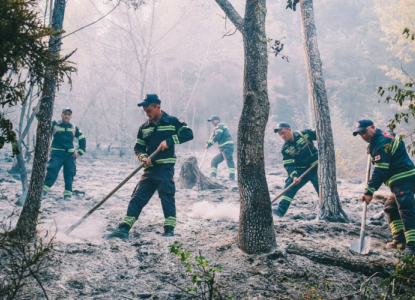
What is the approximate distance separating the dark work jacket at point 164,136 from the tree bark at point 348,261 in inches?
82.4

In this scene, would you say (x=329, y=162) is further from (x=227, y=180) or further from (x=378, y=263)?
(x=227, y=180)

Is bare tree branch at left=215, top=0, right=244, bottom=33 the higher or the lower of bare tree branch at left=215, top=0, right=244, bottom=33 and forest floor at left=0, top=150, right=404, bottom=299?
the higher

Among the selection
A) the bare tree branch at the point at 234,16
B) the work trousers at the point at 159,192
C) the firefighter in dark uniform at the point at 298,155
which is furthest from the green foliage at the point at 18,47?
the firefighter in dark uniform at the point at 298,155

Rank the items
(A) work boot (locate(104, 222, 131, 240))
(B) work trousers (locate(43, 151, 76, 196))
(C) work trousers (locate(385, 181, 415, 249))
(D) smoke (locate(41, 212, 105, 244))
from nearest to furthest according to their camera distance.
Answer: (C) work trousers (locate(385, 181, 415, 249)) → (D) smoke (locate(41, 212, 105, 244)) → (A) work boot (locate(104, 222, 131, 240)) → (B) work trousers (locate(43, 151, 76, 196))

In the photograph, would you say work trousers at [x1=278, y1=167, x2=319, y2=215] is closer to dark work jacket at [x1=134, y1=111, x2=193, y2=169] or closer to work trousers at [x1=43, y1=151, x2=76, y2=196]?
dark work jacket at [x1=134, y1=111, x2=193, y2=169]

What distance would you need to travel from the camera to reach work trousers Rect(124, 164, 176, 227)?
4.82 meters

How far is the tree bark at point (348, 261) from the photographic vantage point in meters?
3.37

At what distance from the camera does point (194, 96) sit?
23.3 meters

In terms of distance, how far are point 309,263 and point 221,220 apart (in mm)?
2657

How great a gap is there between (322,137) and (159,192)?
2.90m

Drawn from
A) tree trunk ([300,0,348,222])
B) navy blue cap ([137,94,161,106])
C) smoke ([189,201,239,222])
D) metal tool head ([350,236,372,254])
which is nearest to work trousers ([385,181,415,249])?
metal tool head ([350,236,372,254])

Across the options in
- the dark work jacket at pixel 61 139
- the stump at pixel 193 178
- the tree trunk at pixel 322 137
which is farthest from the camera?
the stump at pixel 193 178

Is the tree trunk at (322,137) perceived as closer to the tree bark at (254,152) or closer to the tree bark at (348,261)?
the tree bark at (348,261)

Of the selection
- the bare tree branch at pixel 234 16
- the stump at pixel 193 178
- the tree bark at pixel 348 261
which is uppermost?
the bare tree branch at pixel 234 16
